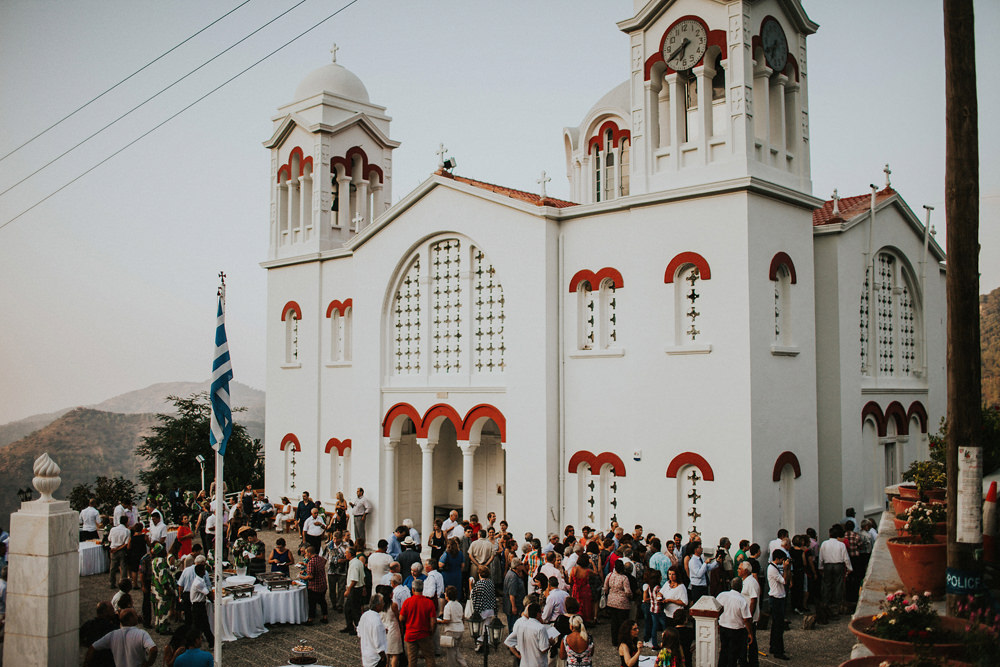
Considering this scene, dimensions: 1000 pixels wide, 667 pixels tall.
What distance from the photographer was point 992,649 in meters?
6.05

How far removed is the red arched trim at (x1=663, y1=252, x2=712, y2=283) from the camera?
651 inches

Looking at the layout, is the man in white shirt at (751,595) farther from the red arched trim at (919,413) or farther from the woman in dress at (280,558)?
the red arched trim at (919,413)

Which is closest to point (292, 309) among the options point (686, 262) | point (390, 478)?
point (390, 478)

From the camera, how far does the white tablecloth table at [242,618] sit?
13.8m

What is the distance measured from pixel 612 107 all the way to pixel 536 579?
55.4 ft

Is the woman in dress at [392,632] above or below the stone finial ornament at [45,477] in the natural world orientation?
below

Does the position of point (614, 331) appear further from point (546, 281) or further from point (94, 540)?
point (94, 540)

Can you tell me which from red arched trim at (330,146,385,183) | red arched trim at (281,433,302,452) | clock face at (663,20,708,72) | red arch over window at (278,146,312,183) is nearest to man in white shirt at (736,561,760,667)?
clock face at (663,20,708,72)

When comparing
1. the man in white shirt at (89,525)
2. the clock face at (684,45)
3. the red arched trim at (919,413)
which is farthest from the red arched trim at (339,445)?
the red arched trim at (919,413)

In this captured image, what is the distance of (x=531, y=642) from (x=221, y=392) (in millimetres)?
5789

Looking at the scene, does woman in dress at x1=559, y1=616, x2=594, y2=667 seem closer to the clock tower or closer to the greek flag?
the greek flag

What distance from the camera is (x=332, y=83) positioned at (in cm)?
2627

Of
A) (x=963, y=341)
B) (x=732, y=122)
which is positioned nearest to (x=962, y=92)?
(x=963, y=341)

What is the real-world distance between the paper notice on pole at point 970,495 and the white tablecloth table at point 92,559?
1898cm
